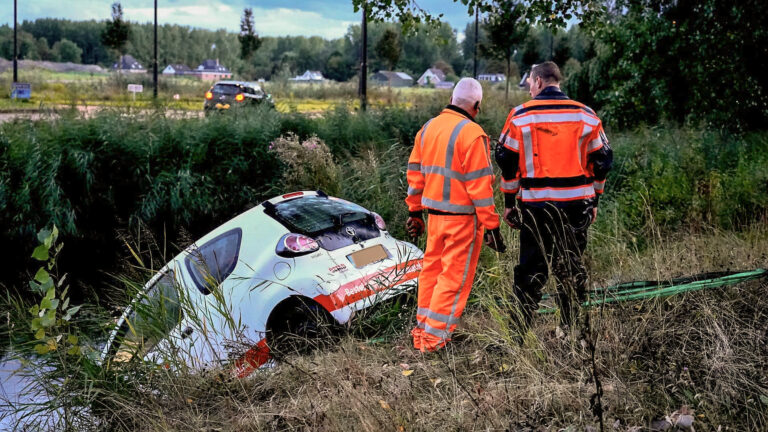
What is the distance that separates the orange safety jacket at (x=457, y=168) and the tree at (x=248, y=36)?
44931 mm

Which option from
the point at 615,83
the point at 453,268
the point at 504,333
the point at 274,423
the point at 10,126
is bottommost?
the point at 274,423

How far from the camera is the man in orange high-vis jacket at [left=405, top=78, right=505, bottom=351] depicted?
4.47m

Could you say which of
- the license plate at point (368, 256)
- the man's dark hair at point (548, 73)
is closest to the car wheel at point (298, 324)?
the license plate at point (368, 256)

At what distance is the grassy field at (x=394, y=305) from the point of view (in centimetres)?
327

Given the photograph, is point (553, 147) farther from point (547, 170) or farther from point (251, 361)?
point (251, 361)

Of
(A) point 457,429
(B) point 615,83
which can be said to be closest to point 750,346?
(A) point 457,429

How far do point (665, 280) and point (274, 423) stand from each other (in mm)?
2689

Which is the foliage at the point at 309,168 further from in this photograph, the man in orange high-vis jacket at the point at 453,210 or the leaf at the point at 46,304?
the leaf at the point at 46,304

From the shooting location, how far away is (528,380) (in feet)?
11.4

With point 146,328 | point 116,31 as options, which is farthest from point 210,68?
point 146,328

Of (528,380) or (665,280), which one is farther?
(665,280)

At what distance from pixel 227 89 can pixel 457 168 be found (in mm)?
20809

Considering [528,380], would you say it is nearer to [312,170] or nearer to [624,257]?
[624,257]

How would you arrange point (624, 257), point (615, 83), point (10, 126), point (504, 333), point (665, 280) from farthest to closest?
point (615, 83) → point (10, 126) → point (624, 257) → point (665, 280) → point (504, 333)
